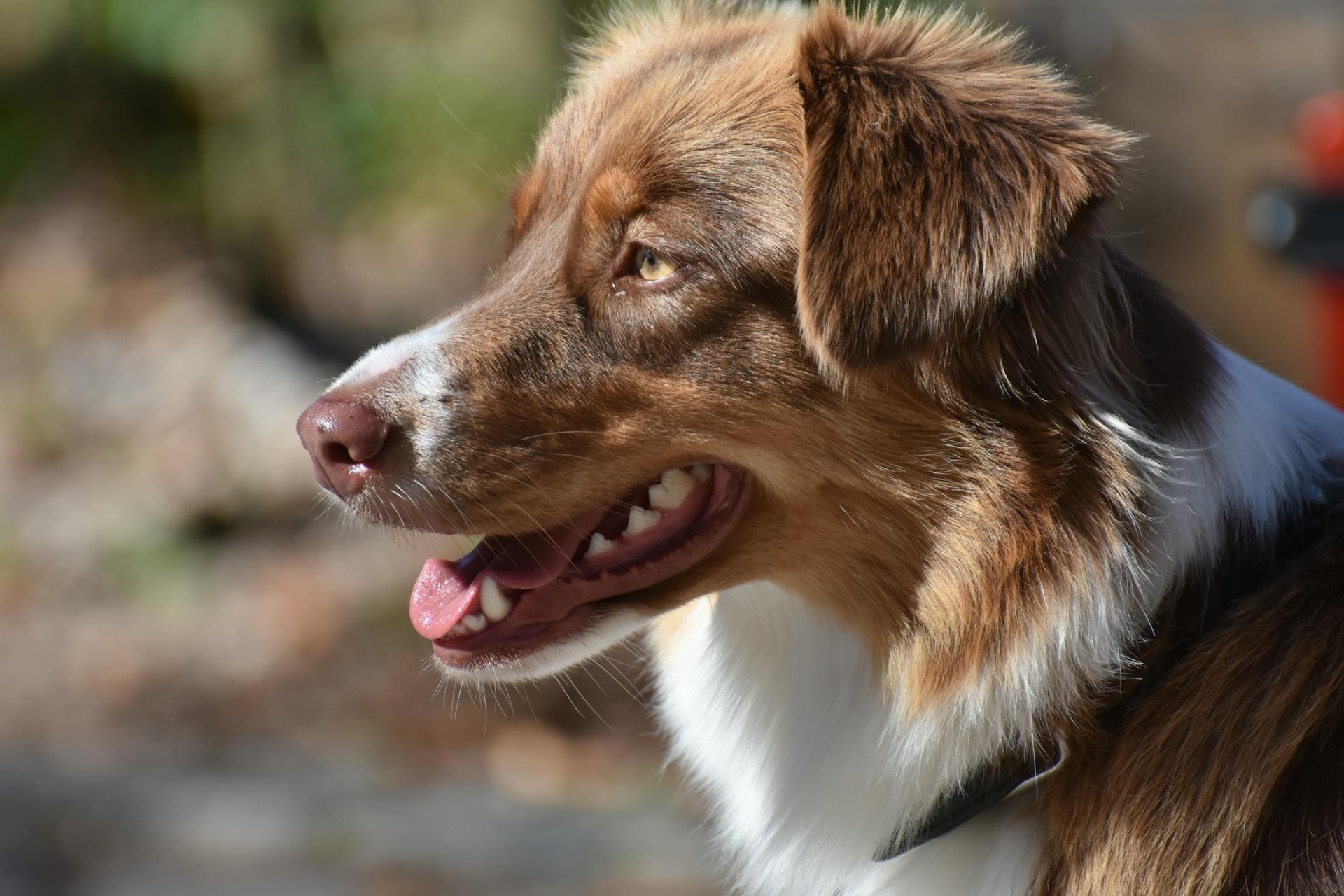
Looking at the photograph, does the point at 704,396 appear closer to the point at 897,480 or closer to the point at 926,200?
the point at 897,480

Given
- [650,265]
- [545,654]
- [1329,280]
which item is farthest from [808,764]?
[1329,280]

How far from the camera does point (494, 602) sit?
2.51 m

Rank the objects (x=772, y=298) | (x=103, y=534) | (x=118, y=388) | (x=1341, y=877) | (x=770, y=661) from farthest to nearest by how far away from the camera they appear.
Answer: (x=118, y=388) → (x=103, y=534) → (x=770, y=661) → (x=772, y=298) → (x=1341, y=877)

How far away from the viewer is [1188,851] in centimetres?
214

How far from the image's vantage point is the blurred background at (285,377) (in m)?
5.25

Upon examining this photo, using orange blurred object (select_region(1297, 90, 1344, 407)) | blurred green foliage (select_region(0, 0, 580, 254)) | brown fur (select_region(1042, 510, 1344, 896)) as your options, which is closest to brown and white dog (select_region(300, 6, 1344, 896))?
brown fur (select_region(1042, 510, 1344, 896))

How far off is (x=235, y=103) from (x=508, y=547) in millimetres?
7703

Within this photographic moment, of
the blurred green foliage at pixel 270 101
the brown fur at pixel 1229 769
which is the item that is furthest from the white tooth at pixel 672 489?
the blurred green foliage at pixel 270 101

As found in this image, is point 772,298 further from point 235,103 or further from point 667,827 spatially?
point 235,103

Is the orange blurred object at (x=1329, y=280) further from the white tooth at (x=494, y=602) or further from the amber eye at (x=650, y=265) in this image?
the white tooth at (x=494, y=602)

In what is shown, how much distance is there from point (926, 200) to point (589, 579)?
2.99 ft

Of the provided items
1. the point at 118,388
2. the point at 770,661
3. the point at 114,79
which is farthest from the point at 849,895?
the point at 114,79

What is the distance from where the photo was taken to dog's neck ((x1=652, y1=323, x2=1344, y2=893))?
222 cm

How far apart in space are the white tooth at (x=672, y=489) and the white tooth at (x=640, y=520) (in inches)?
0.7
